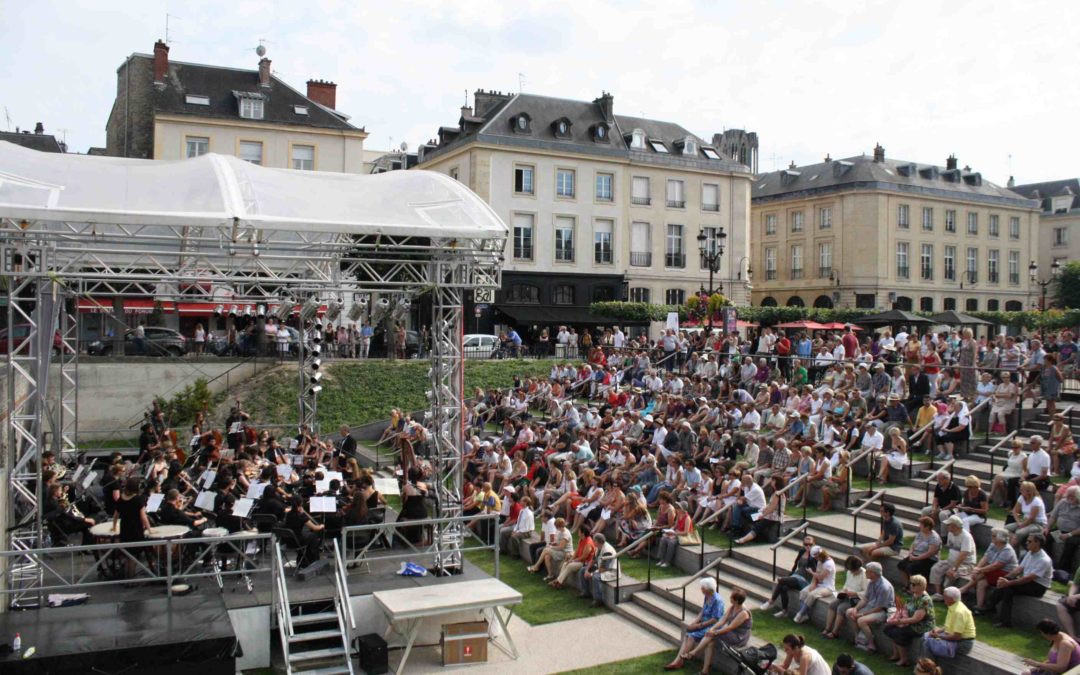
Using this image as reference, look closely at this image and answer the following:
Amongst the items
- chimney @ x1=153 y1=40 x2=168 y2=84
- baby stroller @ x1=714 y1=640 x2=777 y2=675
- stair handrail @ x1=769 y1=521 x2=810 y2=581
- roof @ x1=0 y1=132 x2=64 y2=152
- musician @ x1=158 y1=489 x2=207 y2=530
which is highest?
chimney @ x1=153 y1=40 x2=168 y2=84

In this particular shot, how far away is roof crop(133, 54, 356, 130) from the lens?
41.2 metres

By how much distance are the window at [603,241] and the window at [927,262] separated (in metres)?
22.3

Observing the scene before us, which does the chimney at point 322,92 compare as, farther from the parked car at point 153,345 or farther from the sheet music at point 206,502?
the sheet music at point 206,502

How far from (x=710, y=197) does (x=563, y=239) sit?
9407mm

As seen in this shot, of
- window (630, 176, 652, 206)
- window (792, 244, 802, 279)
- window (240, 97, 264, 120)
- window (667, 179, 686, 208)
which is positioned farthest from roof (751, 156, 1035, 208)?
window (240, 97, 264, 120)

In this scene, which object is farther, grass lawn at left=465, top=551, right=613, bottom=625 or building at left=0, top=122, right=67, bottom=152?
building at left=0, top=122, right=67, bottom=152

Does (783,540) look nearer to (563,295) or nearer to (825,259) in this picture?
(563,295)

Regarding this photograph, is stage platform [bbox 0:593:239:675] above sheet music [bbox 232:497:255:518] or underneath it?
underneath

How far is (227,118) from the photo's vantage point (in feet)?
136

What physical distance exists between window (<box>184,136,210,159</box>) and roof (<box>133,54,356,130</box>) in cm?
104

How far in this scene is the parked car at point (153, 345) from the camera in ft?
97.1

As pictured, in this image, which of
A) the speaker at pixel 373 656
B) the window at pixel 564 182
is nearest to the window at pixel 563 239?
the window at pixel 564 182

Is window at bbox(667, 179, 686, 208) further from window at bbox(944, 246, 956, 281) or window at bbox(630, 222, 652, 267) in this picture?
window at bbox(944, 246, 956, 281)

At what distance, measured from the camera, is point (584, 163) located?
46219mm
